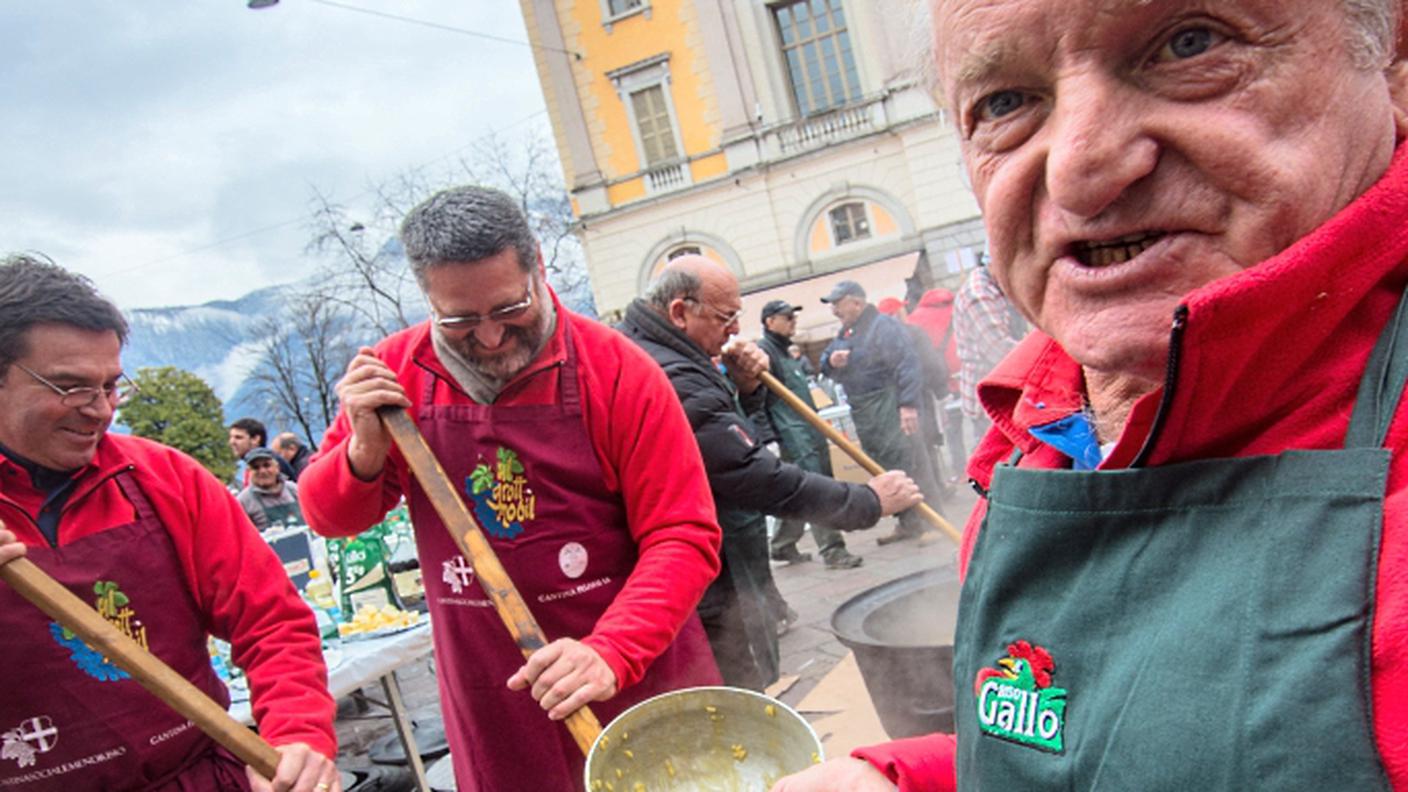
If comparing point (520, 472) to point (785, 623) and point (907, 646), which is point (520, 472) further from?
point (785, 623)

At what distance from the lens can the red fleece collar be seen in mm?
645

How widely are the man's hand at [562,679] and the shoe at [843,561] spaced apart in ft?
16.7

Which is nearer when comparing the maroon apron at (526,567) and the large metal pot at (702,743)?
the large metal pot at (702,743)

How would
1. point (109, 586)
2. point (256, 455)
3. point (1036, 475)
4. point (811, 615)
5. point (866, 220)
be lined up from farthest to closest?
point (866, 220)
point (256, 455)
point (811, 615)
point (109, 586)
point (1036, 475)

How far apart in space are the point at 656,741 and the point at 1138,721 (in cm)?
112

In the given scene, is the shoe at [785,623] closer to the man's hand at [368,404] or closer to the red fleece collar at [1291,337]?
the man's hand at [368,404]

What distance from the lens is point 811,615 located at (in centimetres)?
563

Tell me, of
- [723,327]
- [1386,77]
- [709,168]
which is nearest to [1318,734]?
[1386,77]

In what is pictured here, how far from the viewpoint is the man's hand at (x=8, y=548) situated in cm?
168

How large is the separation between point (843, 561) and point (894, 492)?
3.55 m

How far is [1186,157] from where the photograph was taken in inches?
28.4

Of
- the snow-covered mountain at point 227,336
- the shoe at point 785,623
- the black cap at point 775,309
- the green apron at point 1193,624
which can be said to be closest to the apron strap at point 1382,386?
the green apron at point 1193,624

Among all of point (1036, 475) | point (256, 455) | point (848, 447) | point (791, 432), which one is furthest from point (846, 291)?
point (1036, 475)

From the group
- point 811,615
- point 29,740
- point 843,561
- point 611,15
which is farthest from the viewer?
point 611,15
